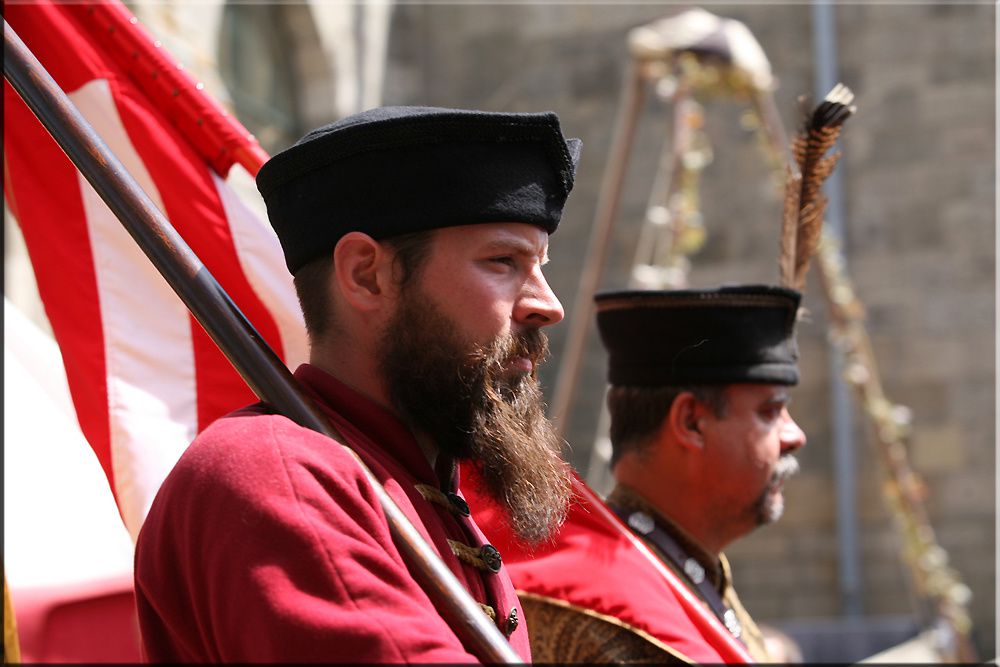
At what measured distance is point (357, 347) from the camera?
1685 millimetres

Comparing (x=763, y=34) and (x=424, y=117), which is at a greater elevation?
(x=424, y=117)

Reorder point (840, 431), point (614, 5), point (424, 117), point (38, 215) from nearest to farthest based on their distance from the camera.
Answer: point (424, 117) < point (38, 215) < point (840, 431) < point (614, 5)

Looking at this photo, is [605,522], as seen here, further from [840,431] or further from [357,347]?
[840,431]

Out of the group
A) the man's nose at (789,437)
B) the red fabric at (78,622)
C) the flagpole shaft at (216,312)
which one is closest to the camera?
the flagpole shaft at (216,312)

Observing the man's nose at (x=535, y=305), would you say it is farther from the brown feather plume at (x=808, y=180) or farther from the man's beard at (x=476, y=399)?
A: the brown feather plume at (x=808, y=180)

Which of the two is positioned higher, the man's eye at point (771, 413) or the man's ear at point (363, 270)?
the man's ear at point (363, 270)

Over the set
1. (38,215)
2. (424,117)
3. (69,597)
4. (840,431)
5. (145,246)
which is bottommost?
(840,431)

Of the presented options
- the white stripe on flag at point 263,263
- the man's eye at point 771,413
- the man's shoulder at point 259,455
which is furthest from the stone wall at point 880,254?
the man's shoulder at point 259,455

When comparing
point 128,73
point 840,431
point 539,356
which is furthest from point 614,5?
point 539,356

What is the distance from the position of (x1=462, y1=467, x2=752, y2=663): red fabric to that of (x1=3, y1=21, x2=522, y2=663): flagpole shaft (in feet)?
3.08

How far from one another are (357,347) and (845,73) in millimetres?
8123

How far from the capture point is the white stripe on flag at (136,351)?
2434 mm

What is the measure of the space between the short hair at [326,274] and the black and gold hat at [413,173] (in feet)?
0.06

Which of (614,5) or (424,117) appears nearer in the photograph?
(424,117)
